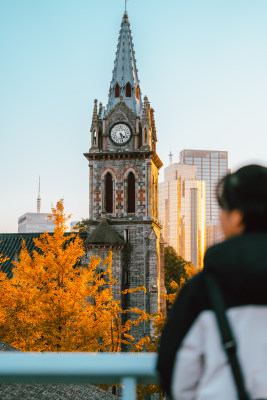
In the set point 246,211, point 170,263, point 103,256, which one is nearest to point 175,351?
point 246,211

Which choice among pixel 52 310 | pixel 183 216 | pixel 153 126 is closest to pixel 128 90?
pixel 153 126

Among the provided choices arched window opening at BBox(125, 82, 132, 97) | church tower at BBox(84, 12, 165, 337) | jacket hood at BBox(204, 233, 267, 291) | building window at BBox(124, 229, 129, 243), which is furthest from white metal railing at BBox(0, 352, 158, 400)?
arched window opening at BBox(125, 82, 132, 97)

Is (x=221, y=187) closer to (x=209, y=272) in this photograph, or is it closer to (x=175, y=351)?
(x=209, y=272)

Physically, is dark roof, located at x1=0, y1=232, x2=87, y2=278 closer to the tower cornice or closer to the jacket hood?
the tower cornice

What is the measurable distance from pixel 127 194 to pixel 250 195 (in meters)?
32.1

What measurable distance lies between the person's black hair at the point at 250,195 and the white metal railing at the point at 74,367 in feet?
2.74

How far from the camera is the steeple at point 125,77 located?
36.7m

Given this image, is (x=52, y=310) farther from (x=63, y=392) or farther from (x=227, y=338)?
(x=227, y=338)

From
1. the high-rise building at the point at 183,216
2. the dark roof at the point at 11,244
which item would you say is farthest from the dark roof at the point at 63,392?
the high-rise building at the point at 183,216

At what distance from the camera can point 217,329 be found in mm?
1911

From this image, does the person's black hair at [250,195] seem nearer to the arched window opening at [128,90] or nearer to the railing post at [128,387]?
the railing post at [128,387]

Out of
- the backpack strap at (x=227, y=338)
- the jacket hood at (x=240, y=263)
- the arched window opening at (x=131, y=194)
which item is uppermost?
the arched window opening at (x=131, y=194)

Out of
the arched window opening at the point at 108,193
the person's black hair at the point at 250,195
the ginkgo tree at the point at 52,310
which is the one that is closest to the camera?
the person's black hair at the point at 250,195

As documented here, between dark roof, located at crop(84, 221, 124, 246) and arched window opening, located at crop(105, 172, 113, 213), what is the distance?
1.96 m
